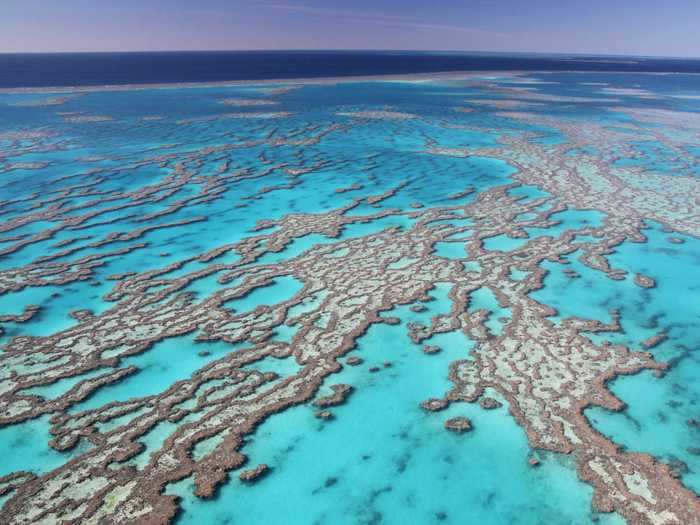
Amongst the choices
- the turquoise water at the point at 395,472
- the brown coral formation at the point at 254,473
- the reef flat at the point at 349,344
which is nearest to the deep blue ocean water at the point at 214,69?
the reef flat at the point at 349,344

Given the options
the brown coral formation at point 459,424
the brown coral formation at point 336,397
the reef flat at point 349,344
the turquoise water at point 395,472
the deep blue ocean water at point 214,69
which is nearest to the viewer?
the turquoise water at point 395,472

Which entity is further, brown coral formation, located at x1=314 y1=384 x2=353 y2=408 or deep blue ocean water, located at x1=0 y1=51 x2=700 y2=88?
deep blue ocean water, located at x1=0 y1=51 x2=700 y2=88

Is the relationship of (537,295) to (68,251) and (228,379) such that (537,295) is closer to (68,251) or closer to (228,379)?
(228,379)

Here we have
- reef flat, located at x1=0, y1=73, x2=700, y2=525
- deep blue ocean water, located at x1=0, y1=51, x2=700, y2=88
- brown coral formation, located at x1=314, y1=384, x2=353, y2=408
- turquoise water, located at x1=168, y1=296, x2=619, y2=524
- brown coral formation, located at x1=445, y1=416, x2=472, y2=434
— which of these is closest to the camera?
turquoise water, located at x1=168, y1=296, x2=619, y2=524

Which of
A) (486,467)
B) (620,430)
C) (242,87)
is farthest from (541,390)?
(242,87)

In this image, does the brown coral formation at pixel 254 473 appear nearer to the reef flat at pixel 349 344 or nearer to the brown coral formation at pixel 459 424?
the reef flat at pixel 349 344

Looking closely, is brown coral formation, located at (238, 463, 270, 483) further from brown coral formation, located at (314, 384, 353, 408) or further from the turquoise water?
brown coral formation, located at (314, 384, 353, 408)

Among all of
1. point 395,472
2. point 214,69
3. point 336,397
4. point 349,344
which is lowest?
point 395,472

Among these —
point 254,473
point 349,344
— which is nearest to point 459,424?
point 349,344

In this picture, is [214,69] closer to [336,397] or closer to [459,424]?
[336,397]

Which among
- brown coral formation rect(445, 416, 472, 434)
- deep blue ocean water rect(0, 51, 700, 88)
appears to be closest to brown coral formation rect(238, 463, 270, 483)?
brown coral formation rect(445, 416, 472, 434)
